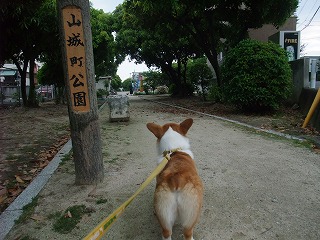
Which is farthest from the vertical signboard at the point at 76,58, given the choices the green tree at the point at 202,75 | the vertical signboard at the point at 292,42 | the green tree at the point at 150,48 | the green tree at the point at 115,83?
the green tree at the point at 115,83

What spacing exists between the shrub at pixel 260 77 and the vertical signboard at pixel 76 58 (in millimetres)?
7252

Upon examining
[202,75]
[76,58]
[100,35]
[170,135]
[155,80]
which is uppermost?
[100,35]

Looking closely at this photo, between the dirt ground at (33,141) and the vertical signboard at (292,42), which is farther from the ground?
the vertical signboard at (292,42)

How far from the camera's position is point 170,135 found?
10.1 feet

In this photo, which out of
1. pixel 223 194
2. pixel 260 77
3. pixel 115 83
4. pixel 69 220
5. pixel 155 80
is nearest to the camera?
pixel 69 220

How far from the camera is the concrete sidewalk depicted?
298cm

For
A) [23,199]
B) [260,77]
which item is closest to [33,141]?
[23,199]

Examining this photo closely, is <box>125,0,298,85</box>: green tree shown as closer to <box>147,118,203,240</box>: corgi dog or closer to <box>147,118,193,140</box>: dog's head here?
<box>147,118,193,140</box>: dog's head

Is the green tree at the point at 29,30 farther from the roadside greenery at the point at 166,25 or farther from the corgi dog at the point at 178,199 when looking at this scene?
the corgi dog at the point at 178,199

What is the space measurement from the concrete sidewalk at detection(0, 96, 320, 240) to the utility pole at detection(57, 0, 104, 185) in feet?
1.13

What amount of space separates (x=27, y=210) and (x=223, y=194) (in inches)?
93.7

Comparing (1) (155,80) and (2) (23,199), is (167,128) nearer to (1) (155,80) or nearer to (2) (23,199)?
(2) (23,199)

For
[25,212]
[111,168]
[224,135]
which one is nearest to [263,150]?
[224,135]

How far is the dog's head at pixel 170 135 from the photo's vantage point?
120 inches
